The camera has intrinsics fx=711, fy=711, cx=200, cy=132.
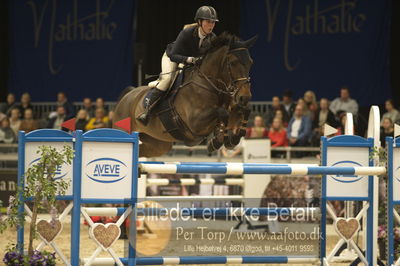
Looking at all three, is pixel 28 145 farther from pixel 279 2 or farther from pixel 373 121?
pixel 279 2

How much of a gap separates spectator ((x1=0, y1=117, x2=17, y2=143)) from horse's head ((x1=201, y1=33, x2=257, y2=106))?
18.9ft

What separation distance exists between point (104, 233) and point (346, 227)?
1.67 metres

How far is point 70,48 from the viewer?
13.8 m

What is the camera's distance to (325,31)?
11.9 metres

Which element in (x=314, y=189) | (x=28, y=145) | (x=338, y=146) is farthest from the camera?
(x=314, y=189)

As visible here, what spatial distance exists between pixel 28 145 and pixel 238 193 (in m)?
5.59

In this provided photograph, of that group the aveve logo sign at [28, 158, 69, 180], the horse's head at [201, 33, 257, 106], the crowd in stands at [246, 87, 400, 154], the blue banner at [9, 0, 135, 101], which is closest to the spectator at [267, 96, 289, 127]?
the crowd in stands at [246, 87, 400, 154]

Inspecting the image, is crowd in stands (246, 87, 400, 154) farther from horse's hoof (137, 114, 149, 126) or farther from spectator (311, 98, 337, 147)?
horse's hoof (137, 114, 149, 126)

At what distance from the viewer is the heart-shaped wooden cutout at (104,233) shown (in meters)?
4.20

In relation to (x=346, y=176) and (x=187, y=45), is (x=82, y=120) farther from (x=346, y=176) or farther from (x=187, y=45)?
(x=346, y=176)

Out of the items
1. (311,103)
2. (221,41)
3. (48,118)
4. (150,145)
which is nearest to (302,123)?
(311,103)

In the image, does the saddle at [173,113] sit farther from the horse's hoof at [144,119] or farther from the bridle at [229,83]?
the bridle at [229,83]

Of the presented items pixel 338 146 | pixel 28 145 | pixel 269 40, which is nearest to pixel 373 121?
pixel 338 146

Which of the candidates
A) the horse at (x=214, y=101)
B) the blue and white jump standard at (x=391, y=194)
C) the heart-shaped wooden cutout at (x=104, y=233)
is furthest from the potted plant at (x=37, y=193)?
the blue and white jump standard at (x=391, y=194)
